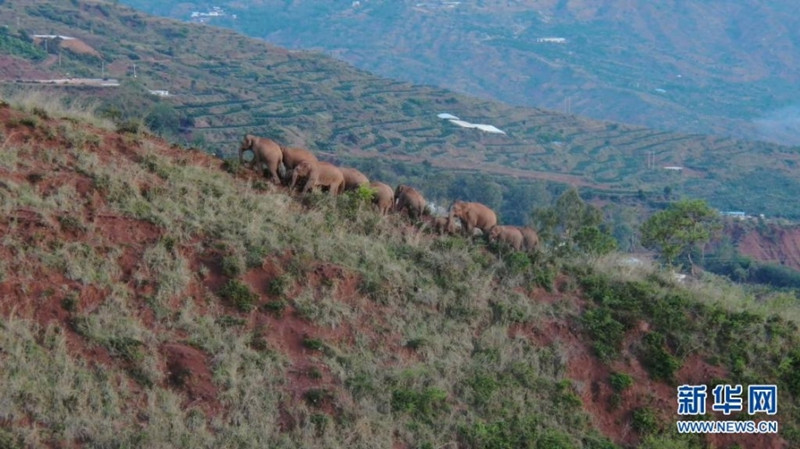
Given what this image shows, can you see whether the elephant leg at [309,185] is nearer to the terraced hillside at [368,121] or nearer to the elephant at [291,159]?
the elephant at [291,159]

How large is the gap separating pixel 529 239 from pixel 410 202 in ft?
8.19

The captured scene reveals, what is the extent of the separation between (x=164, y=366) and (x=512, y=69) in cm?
17310

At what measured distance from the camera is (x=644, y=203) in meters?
72.1

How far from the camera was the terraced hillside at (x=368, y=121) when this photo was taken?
73.6m

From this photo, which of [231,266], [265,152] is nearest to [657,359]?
[231,266]

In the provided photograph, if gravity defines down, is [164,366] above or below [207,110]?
above

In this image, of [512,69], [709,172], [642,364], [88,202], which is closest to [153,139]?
[88,202]

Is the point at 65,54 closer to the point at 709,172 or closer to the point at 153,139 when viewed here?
the point at 709,172

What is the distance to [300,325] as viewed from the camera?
48.8 feet

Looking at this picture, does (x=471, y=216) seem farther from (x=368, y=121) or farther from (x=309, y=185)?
(x=368, y=121)

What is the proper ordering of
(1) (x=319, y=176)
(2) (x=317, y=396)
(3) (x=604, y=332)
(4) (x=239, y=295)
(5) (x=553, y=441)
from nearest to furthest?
(2) (x=317, y=396) → (5) (x=553, y=441) → (4) (x=239, y=295) → (3) (x=604, y=332) → (1) (x=319, y=176)

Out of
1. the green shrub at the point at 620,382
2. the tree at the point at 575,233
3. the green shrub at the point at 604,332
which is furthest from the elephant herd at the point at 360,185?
the green shrub at the point at 620,382

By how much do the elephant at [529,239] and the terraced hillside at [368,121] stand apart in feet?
128

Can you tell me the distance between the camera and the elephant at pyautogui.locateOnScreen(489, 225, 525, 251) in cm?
1869
